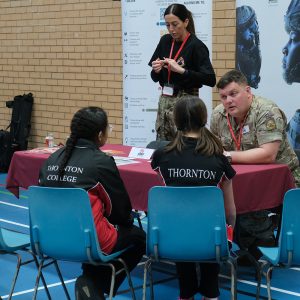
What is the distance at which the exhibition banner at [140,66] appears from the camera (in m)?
6.93

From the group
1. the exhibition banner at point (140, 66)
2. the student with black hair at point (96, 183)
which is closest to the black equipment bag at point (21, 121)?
the exhibition banner at point (140, 66)

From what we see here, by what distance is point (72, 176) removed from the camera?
3105 millimetres

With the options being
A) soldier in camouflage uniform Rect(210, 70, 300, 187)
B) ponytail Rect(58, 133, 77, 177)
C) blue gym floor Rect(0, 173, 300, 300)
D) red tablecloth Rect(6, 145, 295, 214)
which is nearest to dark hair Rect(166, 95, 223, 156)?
red tablecloth Rect(6, 145, 295, 214)

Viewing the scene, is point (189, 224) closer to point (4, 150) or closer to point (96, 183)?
point (96, 183)

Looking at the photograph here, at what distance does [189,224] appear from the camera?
2.98 m

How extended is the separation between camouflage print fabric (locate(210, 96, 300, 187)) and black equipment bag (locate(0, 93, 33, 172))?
499 centimetres

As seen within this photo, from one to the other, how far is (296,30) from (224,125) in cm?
209

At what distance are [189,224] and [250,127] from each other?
1.17 meters

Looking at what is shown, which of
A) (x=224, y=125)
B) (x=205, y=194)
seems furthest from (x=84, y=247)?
(x=224, y=125)

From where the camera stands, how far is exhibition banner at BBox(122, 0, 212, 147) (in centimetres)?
693

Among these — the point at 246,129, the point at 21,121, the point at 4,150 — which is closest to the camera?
the point at 246,129

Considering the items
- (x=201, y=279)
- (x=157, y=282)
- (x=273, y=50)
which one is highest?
(x=273, y=50)

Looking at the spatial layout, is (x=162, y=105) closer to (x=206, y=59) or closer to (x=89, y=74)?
(x=206, y=59)

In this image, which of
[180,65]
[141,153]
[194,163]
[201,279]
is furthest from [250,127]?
[180,65]
